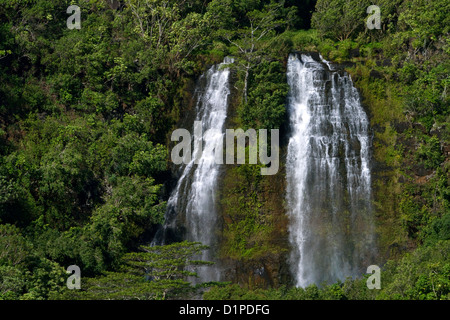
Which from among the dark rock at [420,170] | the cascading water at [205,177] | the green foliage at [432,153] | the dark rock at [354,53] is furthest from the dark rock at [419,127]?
the cascading water at [205,177]

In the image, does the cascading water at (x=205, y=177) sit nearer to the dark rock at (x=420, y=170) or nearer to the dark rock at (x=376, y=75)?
the dark rock at (x=376, y=75)

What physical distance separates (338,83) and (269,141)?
5.52 meters

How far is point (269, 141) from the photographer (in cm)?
4038

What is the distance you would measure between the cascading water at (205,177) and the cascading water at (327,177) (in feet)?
13.0

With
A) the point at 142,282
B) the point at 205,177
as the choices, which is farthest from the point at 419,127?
the point at 142,282

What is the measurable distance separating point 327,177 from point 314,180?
2.32 ft

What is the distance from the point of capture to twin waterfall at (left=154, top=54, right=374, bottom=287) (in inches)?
1474

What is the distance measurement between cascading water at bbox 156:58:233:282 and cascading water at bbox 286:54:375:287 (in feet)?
13.0

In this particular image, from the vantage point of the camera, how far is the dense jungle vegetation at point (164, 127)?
33281mm

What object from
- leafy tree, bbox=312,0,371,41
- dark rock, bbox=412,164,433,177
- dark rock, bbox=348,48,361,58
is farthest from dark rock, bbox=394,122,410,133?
leafy tree, bbox=312,0,371,41

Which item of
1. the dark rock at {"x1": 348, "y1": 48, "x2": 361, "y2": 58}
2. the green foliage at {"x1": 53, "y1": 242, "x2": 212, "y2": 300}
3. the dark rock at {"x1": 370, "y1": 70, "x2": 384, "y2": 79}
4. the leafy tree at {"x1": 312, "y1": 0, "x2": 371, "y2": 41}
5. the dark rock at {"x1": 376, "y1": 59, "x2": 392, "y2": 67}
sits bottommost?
the green foliage at {"x1": 53, "y1": 242, "x2": 212, "y2": 300}

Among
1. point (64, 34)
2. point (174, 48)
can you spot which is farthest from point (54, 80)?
point (174, 48)

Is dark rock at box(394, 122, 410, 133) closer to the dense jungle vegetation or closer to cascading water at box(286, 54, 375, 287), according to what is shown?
the dense jungle vegetation
